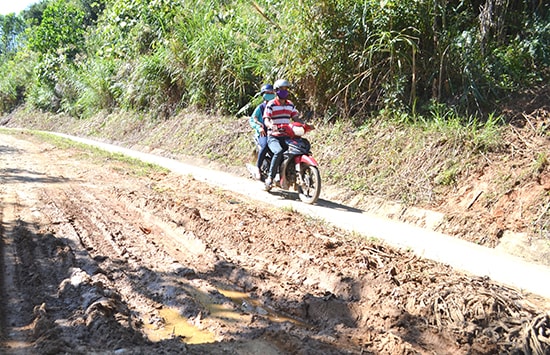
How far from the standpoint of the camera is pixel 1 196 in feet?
26.0

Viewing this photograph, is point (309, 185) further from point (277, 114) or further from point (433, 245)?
point (433, 245)

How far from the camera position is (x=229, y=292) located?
4547 mm

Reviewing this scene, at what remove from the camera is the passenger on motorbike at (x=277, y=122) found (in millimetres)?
A: 9227

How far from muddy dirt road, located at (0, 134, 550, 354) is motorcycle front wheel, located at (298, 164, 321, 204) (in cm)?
142

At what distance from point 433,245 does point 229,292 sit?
3.12m

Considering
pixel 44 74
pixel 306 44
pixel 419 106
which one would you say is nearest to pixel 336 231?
pixel 419 106

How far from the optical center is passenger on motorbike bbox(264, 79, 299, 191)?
9227mm

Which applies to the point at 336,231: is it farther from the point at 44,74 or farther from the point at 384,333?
the point at 44,74

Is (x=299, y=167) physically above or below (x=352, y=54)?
below

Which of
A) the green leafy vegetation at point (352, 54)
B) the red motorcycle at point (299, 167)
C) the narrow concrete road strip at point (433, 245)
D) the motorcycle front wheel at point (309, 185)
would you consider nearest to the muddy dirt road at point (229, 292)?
the narrow concrete road strip at point (433, 245)

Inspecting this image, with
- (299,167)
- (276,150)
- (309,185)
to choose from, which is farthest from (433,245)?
(276,150)

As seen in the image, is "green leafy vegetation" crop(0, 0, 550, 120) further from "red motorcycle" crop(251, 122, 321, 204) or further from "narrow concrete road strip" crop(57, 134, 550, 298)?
"narrow concrete road strip" crop(57, 134, 550, 298)

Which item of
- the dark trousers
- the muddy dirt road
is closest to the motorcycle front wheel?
the dark trousers

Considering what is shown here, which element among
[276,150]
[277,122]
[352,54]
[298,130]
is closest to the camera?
[298,130]
